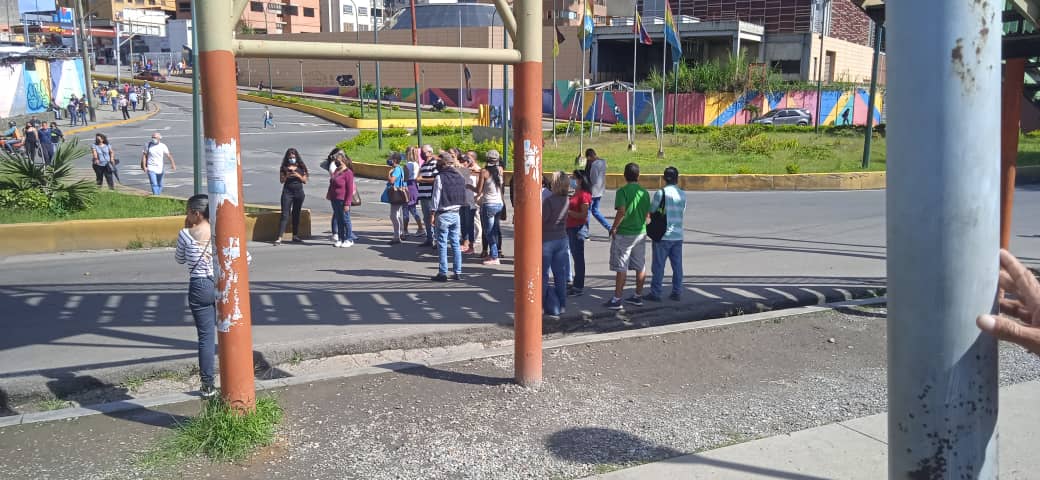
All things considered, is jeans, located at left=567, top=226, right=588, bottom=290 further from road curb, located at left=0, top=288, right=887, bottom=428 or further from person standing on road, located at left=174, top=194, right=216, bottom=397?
person standing on road, located at left=174, top=194, right=216, bottom=397

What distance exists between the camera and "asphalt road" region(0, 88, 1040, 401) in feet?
25.4

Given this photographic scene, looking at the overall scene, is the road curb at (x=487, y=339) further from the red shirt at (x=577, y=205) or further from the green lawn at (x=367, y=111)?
the green lawn at (x=367, y=111)

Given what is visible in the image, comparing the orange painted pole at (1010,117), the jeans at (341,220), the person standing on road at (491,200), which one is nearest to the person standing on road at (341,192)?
the jeans at (341,220)

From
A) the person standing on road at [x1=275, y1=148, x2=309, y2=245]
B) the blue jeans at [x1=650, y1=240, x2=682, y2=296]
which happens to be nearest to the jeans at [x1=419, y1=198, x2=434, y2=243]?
the person standing on road at [x1=275, y1=148, x2=309, y2=245]

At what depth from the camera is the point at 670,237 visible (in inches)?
364

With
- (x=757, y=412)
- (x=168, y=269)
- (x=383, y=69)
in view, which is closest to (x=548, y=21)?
(x=383, y=69)

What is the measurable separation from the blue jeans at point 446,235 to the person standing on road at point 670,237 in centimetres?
258

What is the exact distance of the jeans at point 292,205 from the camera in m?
13.1

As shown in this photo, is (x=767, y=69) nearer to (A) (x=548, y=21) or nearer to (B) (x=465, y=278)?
(A) (x=548, y=21)

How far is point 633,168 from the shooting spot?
29.5 feet

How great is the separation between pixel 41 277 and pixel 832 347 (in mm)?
9790

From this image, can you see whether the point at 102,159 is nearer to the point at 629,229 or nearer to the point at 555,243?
the point at 555,243

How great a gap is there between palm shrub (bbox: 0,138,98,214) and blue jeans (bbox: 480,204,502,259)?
7347 millimetres

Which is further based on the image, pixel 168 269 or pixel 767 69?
pixel 767 69
